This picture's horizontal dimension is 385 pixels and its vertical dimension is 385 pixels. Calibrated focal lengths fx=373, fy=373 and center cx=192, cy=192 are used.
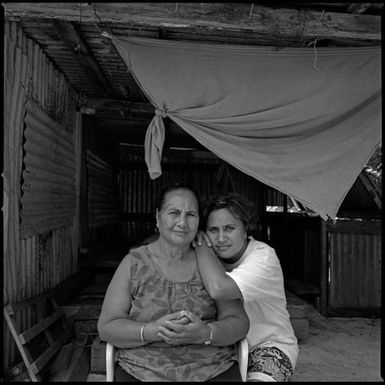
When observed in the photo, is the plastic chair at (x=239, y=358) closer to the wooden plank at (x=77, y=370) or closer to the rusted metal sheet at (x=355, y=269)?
the wooden plank at (x=77, y=370)

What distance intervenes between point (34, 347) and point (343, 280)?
4.04 metres

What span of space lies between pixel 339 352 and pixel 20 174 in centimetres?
365

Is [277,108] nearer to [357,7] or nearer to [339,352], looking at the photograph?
[357,7]

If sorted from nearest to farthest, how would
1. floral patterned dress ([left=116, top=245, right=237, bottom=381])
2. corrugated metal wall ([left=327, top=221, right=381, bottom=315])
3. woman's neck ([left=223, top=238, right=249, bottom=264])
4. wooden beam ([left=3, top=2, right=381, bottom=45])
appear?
1. floral patterned dress ([left=116, top=245, right=237, bottom=381])
2. woman's neck ([left=223, top=238, right=249, bottom=264])
3. wooden beam ([left=3, top=2, right=381, bottom=45])
4. corrugated metal wall ([left=327, top=221, right=381, bottom=315])

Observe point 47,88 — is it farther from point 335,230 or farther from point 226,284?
point 335,230

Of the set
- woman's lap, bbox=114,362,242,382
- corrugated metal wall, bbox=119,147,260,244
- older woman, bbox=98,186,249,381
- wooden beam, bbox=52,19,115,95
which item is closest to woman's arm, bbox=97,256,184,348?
older woman, bbox=98,186,249,381

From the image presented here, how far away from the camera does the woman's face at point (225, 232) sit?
233 centimetres

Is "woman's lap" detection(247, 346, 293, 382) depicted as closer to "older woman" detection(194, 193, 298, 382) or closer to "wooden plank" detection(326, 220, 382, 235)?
"older woman" detection(194, 193, 298, 382)

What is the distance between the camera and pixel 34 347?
323cm

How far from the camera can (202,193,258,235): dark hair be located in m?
2.36

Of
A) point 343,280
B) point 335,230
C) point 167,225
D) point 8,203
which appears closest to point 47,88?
point 8,203

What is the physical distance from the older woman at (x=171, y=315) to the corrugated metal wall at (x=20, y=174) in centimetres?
128

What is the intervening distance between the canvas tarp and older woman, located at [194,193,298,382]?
2.34 feet

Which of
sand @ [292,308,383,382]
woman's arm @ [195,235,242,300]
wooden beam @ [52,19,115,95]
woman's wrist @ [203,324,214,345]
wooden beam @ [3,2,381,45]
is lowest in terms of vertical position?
sand @ [292,308,383,382]
